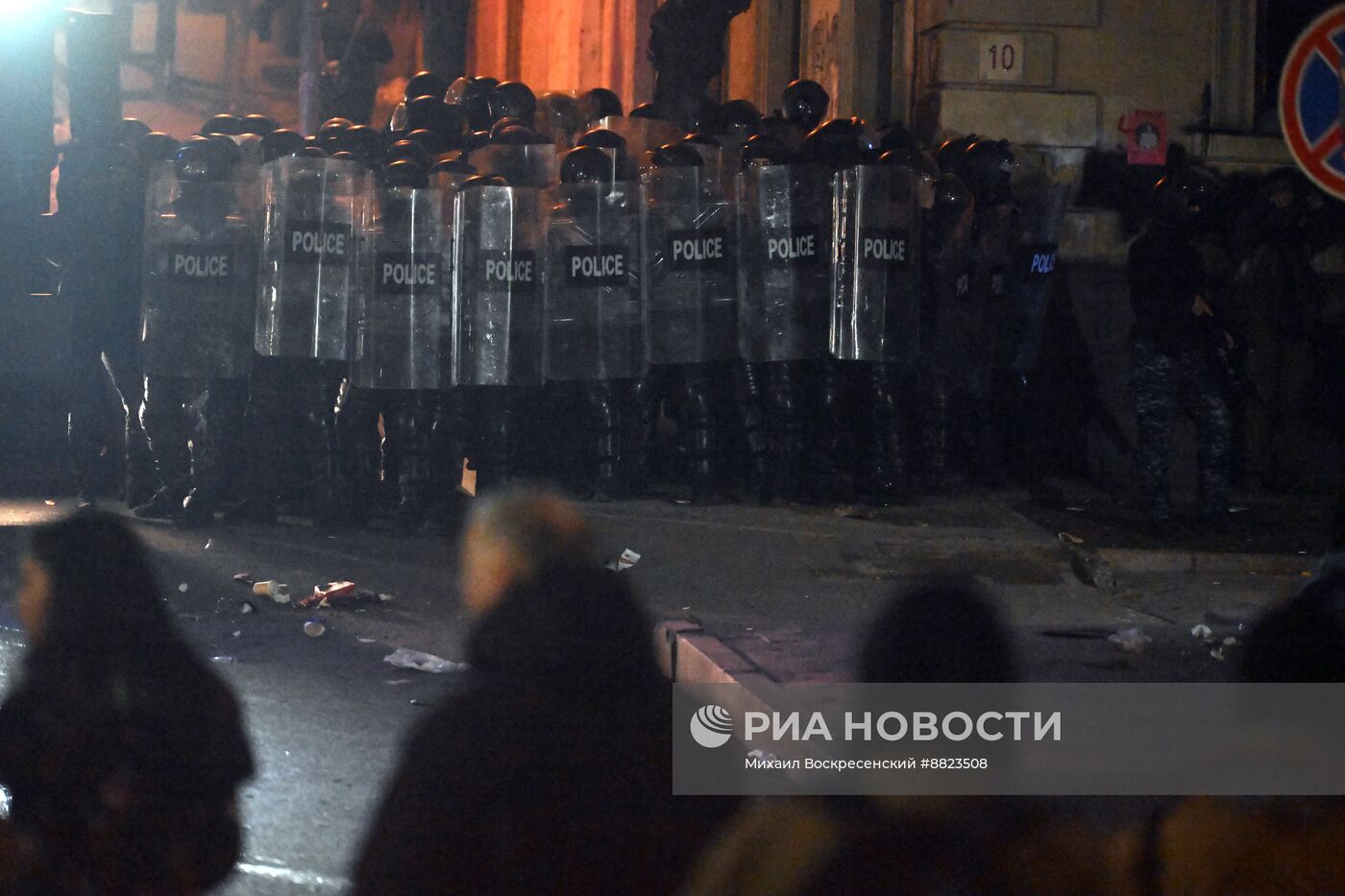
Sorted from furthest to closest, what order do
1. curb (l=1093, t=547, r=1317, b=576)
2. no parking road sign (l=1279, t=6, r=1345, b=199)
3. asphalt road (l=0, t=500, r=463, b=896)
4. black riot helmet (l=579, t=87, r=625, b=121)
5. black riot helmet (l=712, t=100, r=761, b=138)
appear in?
black riot helmet (l=579, t=87, r=625, b=121), black riot helmet (l=712, t=100, r=761, b=138), curb (l=1093, t=547, r=1317, b=576), no parking road sign (l=1279, t=6, r=1345, b=199), asphalt road (l=0, t=500, r=463, b=896)

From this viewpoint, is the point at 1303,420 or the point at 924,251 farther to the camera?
the point at 1303,420

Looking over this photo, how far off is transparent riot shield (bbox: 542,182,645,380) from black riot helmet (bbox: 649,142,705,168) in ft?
0.71

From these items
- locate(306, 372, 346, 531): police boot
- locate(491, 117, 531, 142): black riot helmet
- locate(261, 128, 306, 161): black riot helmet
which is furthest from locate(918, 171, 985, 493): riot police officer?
locate(261, 128, 306, 161): black riot helmet

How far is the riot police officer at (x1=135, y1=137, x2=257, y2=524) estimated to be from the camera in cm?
895

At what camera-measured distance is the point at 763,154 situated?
30.6 feet

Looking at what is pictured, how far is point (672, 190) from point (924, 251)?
1.60 metres

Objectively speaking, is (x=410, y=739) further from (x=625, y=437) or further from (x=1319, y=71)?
(x=625, y=437)

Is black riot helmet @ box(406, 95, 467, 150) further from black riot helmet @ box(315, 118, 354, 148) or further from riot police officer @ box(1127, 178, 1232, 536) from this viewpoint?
A: riot police officer @ box(1127, 178, 1232, 536)

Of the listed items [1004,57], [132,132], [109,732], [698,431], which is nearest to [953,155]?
[1004,57]

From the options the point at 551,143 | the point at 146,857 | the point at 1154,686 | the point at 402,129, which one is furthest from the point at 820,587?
the point at 146,857

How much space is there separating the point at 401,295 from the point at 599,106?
3194mm

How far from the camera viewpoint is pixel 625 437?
9375 millimetres

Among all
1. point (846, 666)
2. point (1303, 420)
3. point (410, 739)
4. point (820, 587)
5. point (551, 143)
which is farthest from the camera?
point (1303, 420)

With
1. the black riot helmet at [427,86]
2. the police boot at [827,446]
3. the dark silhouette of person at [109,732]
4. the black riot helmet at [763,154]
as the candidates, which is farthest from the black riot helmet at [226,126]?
the dark silhouette of person at [109,732]
